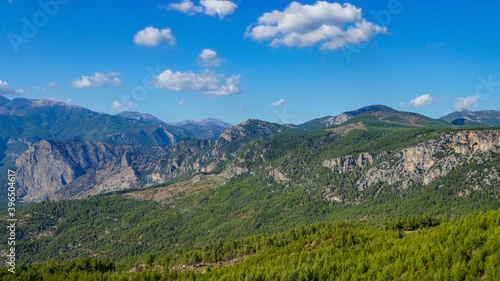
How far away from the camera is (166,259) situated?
134000mm

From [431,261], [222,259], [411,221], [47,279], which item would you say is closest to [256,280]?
[431,261]

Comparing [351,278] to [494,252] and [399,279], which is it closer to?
[399,279]

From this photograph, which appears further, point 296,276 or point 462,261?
point 296,276

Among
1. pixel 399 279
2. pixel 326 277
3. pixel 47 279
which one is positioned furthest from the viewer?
pixel 47 279

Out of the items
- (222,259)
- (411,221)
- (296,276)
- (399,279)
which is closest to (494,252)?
(399,279)

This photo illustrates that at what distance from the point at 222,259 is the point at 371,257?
70107 millimetres

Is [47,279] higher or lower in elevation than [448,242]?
lower

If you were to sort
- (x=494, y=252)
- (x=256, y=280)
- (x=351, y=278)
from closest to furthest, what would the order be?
(x=494, y=252) < (x=351, y=278) < (x=256, y=280)

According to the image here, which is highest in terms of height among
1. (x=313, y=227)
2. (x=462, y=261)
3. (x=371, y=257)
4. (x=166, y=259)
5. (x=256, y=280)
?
(x=462, y=261)

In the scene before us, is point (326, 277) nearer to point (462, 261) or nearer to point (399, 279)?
point (399, 279)

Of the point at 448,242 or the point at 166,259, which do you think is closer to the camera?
the point at 448,242

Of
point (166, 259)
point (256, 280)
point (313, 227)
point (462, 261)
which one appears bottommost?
point (166, 259)

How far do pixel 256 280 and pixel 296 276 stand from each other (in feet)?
32.3

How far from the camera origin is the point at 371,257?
2431 inches
